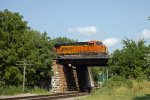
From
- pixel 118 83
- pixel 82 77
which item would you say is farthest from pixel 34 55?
pixel 82 77

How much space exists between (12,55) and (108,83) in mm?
17667

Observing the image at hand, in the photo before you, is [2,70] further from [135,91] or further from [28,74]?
[135,91]

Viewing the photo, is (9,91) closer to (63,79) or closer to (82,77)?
(63,79)

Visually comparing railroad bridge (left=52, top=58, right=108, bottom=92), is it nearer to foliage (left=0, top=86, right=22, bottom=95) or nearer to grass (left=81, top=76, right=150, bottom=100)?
foliage (left=0, top=86, right=22, bottom=95)

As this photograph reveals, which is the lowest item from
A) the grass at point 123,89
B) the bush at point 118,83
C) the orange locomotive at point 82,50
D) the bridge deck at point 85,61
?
the grass at point 123,89

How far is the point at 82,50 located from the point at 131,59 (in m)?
20.5

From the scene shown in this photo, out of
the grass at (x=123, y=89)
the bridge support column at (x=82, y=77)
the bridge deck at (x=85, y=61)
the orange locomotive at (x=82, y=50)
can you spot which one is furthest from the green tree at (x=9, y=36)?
the bridge support column at (x=82, y=77)

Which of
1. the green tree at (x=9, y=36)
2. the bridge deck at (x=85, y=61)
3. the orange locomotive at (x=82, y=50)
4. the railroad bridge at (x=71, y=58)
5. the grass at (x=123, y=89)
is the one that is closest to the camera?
the grass at (x=123, y=89)

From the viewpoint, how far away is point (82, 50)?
63969 millimetres

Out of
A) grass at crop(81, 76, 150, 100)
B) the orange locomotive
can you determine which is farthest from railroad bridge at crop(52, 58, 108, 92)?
grass at crop(81, 76, 150, 100)

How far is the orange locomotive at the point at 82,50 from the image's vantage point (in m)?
61.9

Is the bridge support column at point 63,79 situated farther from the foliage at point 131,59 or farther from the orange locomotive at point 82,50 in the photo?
the foliage at point 131,59

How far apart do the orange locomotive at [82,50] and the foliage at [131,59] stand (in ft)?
48.8

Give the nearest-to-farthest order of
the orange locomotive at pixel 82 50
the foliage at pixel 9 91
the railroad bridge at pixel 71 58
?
the foliage at pixel 9 91
the orange locomotive at pixel 82 50
the railroad bridge at pixel 71 58
